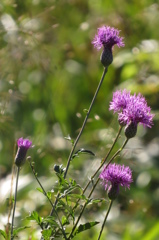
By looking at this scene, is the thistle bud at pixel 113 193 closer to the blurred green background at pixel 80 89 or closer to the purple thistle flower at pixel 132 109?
the purple thistle flower at pixel 132 109

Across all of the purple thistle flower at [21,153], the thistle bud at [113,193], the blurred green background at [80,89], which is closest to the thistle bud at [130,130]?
the thistle bud at [113,193]

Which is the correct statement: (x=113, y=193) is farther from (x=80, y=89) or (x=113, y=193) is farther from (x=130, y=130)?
(x=80, y=89)

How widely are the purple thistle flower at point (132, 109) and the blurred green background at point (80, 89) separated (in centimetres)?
111

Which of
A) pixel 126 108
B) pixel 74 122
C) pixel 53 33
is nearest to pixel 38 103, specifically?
pixel 74 122

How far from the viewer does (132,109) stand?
1.44m

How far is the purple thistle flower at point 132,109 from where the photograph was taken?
1.45m

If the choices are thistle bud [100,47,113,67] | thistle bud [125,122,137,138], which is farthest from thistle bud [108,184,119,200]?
thistle bud [100,47,113,67]

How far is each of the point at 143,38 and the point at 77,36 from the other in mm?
558

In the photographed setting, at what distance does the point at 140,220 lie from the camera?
10.5 feet

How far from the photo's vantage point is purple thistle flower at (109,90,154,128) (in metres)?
1.45

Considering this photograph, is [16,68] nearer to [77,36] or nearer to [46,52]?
[46,52]

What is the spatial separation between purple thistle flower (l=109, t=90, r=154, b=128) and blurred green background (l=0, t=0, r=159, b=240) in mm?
1105

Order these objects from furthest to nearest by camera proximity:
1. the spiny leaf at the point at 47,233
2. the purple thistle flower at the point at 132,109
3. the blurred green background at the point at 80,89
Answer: the blurred green background at the point at 80,89 → the purple thistle flower at the point at 132,109 → the spiny leaf at the point at 47,233

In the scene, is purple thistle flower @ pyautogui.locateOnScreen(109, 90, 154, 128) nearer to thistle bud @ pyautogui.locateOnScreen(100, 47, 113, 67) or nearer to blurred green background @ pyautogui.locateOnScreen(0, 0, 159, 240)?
thistle bud @ pyautogui.locateOnScreen(100, 47, 113, 67)
